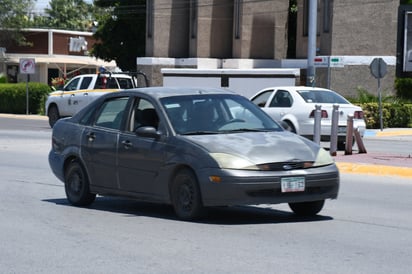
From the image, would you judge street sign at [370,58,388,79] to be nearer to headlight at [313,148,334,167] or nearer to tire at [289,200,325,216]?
tire at [289,200,325,216]

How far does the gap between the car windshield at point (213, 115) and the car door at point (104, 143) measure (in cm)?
89

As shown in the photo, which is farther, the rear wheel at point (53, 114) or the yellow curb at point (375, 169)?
the rear wheel at point (53, 114)

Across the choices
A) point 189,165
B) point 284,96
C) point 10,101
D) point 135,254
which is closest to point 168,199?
point 189,165

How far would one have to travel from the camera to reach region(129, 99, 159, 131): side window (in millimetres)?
11745

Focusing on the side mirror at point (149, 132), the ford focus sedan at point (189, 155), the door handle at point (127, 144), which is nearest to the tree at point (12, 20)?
the ford focus sedan at point (189, 155)

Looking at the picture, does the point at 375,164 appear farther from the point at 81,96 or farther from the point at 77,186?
the point at 81,96

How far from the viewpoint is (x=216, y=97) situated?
38.8 feet

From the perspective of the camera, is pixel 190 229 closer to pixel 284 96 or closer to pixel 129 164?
pixel 129 164

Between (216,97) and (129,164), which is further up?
(216,97)

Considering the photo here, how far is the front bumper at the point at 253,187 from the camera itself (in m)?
10.3

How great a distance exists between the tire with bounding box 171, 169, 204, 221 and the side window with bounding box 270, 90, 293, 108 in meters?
13.3

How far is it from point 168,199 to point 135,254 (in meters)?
2.23

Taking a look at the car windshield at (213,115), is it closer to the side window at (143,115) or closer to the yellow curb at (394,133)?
the side window at (143,115)

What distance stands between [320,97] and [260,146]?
13883 mm
